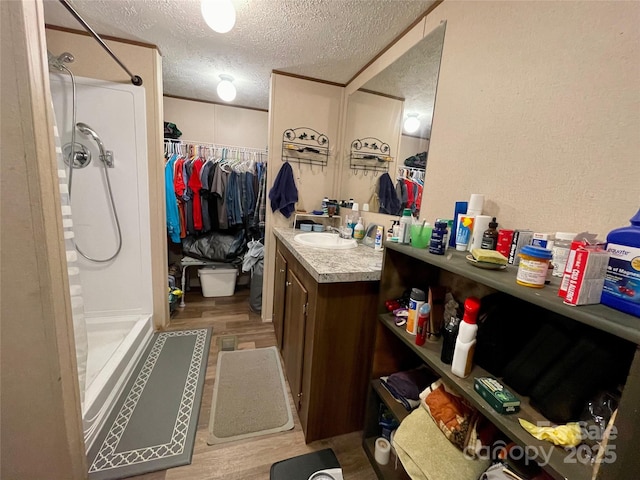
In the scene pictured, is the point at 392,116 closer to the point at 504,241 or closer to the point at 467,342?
the point at 504,241

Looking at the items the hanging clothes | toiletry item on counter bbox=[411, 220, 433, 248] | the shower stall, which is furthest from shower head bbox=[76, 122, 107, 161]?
toiletry item on counter bbox=[411, 220, 433, 248]

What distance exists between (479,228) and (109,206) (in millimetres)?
2381

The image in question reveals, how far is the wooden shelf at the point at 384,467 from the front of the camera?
3.47ft

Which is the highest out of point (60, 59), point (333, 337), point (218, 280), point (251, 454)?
point (60, 59)

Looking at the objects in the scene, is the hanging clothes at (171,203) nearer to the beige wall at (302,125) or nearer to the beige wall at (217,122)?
the beige wall at (217,122)

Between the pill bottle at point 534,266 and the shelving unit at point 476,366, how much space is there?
21 mm

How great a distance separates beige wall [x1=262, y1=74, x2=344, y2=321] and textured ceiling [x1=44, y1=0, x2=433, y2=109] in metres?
0.12

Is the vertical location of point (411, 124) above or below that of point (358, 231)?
above

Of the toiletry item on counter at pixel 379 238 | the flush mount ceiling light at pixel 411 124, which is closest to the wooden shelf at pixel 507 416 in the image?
the toiletry item on counter at pixel 379 238

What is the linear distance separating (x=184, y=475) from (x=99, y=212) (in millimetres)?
1809

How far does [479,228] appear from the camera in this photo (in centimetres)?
88

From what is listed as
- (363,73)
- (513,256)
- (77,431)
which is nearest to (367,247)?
(513,256)

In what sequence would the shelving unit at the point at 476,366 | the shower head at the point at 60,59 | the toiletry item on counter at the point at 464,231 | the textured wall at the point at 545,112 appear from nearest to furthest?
the shelving unit at the point at 476,366
the textured wall at the point at 545,112
the toiletry item on counter at the point at 464,231
the shower head at the point at 60,59

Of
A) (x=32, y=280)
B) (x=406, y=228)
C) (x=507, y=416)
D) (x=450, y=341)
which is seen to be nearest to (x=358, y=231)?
(x=406, y=228)
